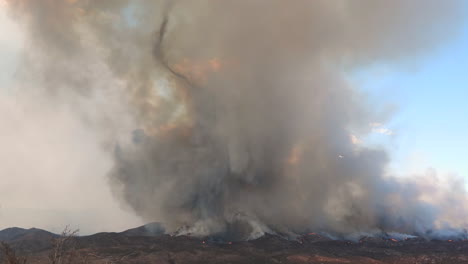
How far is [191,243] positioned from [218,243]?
10.5m

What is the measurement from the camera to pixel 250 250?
342 ft

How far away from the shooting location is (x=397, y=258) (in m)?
99.0

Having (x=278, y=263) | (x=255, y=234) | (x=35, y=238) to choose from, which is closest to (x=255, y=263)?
(x=278, y=263)

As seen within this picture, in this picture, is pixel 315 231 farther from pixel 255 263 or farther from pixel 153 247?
pixel 153 247

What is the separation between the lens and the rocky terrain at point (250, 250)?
306 feet

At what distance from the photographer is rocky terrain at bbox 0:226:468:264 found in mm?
93312

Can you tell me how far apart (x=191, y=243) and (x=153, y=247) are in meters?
12.1

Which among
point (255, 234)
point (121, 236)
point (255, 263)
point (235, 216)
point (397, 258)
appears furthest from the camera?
point (235, 216)

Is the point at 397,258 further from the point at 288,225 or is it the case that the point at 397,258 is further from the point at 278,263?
the point at 288,225

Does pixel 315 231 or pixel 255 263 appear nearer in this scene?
pixel 255 263

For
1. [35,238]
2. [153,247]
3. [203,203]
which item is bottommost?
[153,247]

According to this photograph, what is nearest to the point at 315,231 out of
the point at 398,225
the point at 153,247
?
the point at 398,225

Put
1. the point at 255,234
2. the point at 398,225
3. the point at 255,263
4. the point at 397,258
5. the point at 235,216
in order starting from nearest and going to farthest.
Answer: the point at 255,263, the point at 397,258, the point at 255,234, the point at 235,216, the point at 398,225

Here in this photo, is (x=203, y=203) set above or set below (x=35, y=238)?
above
